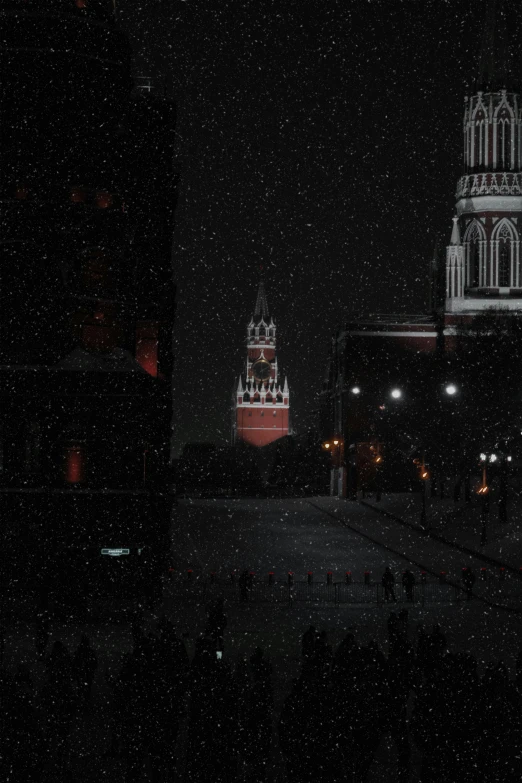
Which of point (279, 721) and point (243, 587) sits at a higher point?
point (243, 587)

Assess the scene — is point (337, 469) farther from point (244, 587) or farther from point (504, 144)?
point (244, 587)

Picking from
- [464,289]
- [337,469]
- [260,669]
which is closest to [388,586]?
[260,669]

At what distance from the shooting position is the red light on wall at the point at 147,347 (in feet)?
118

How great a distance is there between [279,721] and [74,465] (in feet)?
60.2

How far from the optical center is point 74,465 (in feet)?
104

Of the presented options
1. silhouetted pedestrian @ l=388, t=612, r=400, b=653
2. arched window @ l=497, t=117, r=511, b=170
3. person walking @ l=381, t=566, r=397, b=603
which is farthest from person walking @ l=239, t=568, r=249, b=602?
arched window @ l=497, t=117, r=511, b=170

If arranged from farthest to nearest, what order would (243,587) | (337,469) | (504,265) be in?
(504,265), (337,469), (243,587)

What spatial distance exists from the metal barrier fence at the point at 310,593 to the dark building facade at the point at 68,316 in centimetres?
195

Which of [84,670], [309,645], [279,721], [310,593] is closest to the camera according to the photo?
[279,721]

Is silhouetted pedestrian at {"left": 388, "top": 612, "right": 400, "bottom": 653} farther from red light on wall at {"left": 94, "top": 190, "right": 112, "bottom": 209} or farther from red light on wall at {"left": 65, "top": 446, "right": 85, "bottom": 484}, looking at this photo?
red light on wall at {"left": 94, "top": 190, "right": 112, "bottom": 209}

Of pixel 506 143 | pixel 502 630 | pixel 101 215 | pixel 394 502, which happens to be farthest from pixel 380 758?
pixel 506 143

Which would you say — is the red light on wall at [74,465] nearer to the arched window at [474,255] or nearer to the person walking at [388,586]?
the person walking at [388,586]

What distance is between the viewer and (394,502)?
7181 cm

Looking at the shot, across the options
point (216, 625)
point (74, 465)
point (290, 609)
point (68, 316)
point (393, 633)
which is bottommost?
point (290, 609)
